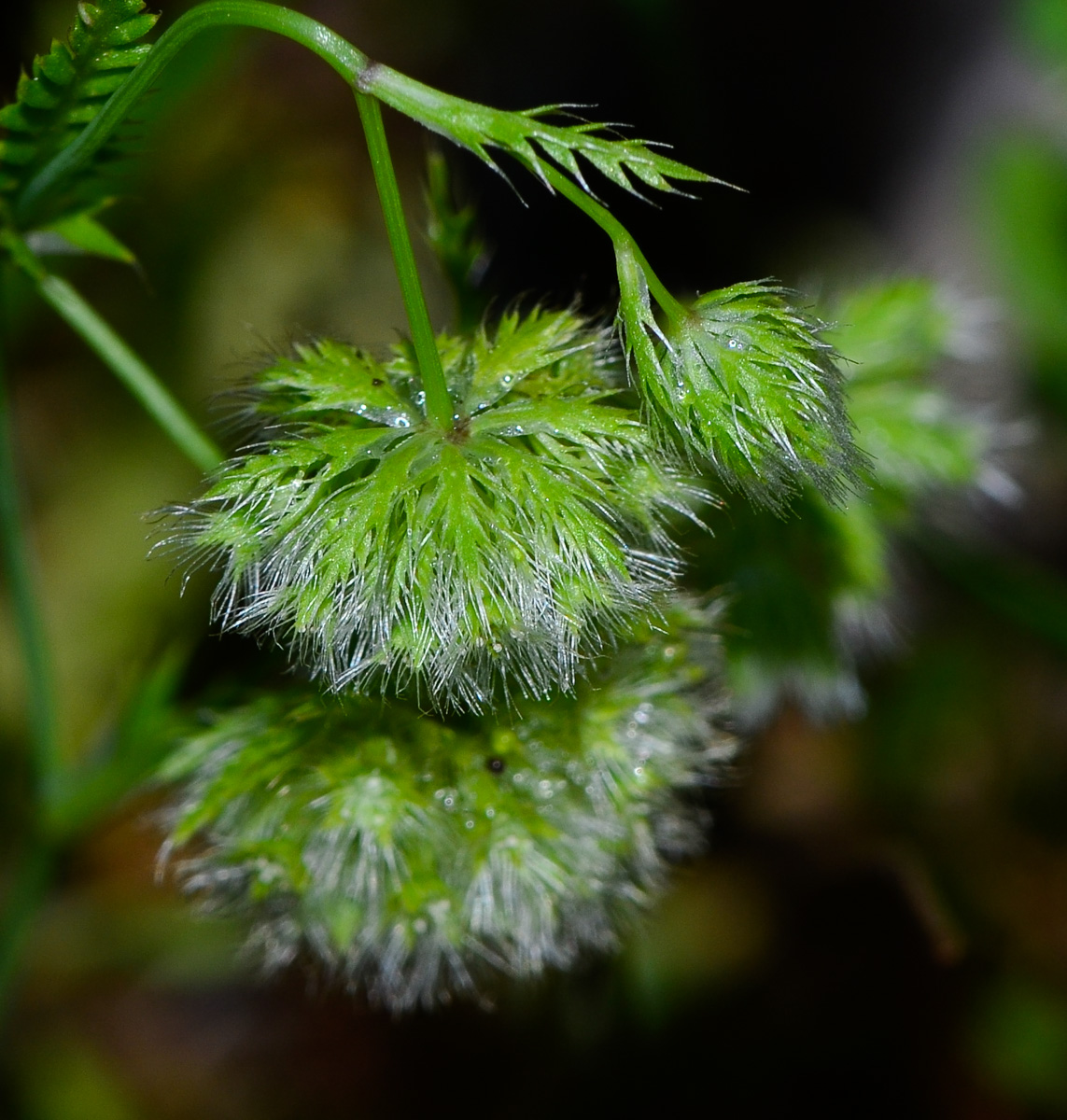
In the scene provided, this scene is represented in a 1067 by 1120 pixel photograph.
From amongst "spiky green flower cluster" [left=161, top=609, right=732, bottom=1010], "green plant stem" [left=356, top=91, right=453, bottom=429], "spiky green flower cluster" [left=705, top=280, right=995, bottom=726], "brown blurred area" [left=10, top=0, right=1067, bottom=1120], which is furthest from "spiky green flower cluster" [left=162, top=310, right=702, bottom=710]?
"brown blurred area" [left=10, top=0, right=1067, bottom=1120]

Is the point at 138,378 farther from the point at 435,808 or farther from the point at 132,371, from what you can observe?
the point at 435,808

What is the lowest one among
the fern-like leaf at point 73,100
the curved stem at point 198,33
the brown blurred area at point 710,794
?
the brown blurred area at point 710,794

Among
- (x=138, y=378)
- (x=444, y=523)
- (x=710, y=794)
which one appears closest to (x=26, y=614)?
(x=138, y=378)

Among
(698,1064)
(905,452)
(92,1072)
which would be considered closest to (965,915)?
(698,1064)

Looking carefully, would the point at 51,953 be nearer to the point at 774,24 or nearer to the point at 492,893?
the point at 492,893

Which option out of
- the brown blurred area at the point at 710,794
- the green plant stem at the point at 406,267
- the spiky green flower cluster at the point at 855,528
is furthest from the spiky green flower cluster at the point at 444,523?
the brown blurred area at the point at 710,794

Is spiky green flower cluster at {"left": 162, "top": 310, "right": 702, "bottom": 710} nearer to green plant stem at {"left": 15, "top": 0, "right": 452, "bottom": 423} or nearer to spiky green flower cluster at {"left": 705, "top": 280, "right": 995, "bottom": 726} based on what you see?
green plant stem at {"left": 15, "top": 0, "right": 452, "bottom": 423}

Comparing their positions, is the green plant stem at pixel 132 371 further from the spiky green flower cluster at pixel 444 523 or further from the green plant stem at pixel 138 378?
the spiky green flower cluster at pixel 444 523
